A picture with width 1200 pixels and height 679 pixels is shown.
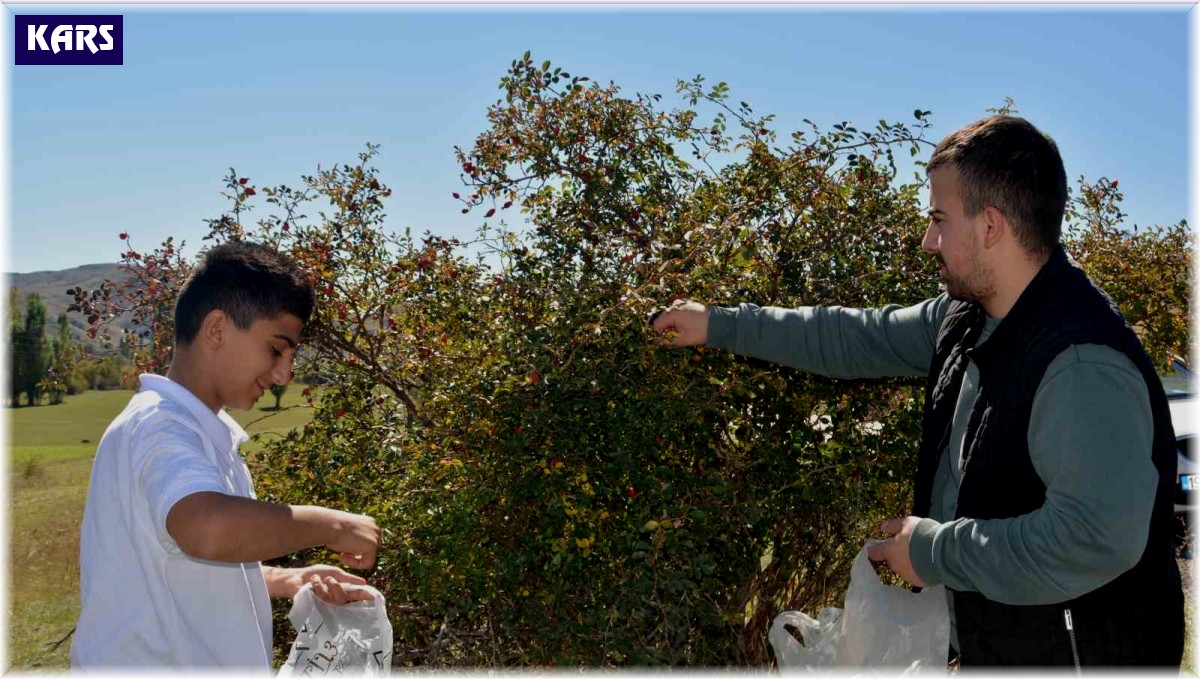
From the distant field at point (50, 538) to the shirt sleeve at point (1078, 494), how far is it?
2.22 metres

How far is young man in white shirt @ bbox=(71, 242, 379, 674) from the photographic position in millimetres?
1901

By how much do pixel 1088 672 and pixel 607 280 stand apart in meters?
→ 1.67

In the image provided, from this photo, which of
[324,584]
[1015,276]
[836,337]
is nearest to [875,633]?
[836,337]

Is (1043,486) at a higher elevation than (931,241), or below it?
below

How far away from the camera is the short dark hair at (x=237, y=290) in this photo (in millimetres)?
2281

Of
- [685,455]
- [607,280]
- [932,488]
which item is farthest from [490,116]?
[932,488]

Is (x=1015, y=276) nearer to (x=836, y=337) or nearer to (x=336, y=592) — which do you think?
(x=836, y=337)

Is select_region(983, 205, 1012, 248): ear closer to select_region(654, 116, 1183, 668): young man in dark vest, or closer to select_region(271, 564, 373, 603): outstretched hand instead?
select_region(654, 116, 1183, 668): young man in dark vest

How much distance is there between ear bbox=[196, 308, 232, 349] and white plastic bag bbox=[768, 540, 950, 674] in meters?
1.59

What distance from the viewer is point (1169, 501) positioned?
225cm

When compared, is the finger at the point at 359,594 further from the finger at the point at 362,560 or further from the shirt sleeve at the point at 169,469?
the shirt sleeve at the point at 169,469

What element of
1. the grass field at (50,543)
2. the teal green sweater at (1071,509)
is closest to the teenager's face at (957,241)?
the teal green sweater at (1071,509)

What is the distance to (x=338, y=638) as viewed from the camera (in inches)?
98.3

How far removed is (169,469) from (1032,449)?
177 cm
